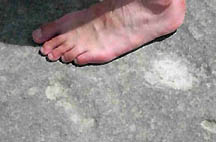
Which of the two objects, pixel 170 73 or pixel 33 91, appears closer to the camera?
pixel 33 91

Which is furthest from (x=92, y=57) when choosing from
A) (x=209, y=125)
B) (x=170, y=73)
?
(x=209, y=125)

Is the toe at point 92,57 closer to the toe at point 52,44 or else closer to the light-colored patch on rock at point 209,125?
the toe at point 52,44

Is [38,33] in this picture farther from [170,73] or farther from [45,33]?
[170,73]

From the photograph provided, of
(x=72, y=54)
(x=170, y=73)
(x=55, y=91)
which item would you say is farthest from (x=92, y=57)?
(x=170, y=73)

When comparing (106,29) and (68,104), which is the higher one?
(106,29)

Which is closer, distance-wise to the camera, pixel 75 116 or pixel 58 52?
pixel 75 116

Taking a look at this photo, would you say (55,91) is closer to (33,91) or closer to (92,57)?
(33,91)

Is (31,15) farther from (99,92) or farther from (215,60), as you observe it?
(215,60)

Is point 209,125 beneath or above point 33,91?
beneath
